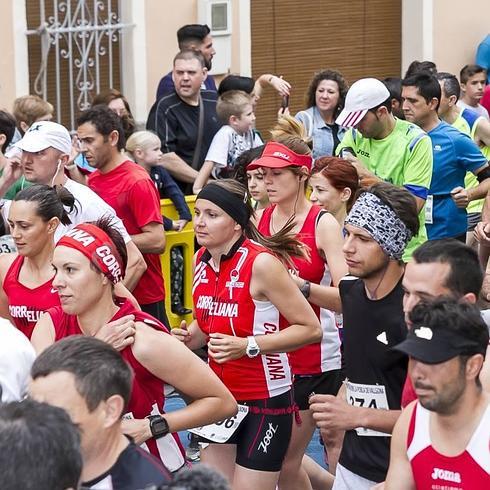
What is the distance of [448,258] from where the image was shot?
493 centimetres

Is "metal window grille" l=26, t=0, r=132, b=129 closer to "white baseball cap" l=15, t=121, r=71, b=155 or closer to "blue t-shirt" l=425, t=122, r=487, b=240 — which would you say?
"blue t-shirt" l=425, t=122, r=487, b=240

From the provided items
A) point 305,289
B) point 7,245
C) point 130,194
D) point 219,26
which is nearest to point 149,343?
point 305,289

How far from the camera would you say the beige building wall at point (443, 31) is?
51.0ft

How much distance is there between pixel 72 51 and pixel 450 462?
28.8ft

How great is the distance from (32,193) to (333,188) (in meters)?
1.59

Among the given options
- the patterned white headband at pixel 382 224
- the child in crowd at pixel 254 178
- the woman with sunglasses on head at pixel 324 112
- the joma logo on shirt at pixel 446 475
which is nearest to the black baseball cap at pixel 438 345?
the joma logo on shirt at pixel 446 475

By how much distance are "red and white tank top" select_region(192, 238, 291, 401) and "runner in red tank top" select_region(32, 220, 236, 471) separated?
2.57 feet

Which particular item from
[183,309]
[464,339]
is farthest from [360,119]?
[464,339]

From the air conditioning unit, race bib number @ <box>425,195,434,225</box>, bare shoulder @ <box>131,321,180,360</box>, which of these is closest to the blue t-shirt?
race bib number @ <box>425,195,434,225</box>

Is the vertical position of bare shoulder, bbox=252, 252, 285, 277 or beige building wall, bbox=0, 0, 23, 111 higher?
beige building wall, bbox=0, 0, 23, 111

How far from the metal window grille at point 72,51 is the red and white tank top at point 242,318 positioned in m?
6.26

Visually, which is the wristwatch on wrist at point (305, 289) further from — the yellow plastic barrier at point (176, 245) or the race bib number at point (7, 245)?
the yellow plastic barrier at point (176, 245)

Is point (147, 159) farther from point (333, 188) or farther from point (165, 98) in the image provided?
point (333, 188)

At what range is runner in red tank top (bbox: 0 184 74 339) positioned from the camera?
21.2 feet
